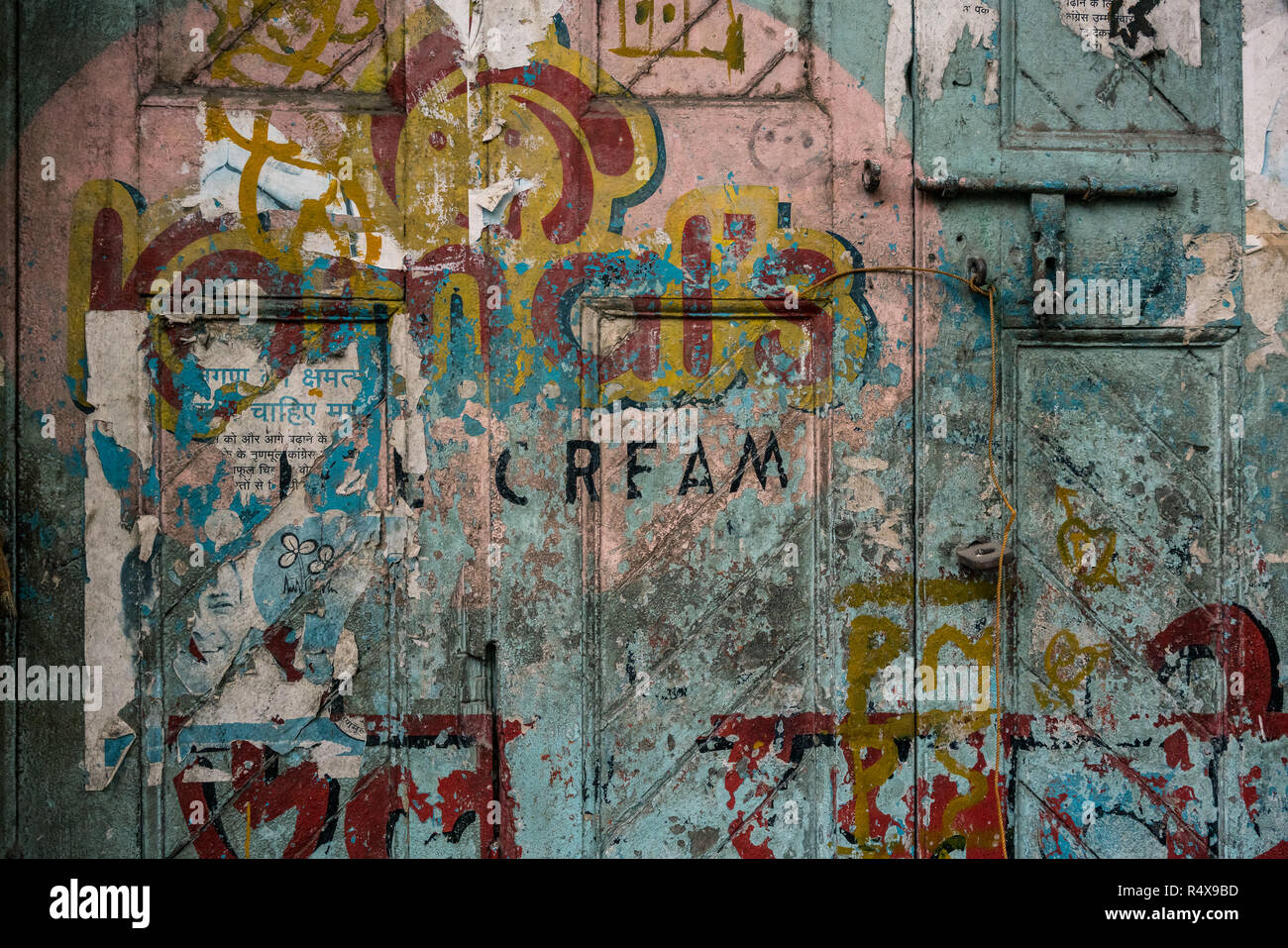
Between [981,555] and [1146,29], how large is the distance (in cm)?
182

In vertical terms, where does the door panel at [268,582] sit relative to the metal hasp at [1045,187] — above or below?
below

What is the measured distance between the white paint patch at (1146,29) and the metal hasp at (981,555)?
166cm

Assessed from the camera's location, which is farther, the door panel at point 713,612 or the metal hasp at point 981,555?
the door panel at point 713,612

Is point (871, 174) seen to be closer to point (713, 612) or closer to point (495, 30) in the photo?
point (495, 30)

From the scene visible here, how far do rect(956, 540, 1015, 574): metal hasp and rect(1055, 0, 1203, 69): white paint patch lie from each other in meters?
1.66

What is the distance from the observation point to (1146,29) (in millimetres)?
2785

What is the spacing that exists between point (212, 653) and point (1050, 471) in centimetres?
280

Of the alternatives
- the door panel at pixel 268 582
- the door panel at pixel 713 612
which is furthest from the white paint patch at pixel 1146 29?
the door panel at pixel 268 582

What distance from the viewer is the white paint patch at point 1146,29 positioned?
2.78 metres

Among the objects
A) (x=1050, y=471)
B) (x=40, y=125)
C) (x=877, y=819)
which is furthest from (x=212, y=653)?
(x=1050, y=471)

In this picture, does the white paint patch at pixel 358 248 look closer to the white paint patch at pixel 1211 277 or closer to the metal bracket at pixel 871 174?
the metal bracket at pixel 871 174

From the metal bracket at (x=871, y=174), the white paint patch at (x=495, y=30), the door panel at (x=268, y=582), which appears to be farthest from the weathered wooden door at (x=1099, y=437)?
the door panel at (x=268, y=582)

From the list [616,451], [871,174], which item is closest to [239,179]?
[616,451]

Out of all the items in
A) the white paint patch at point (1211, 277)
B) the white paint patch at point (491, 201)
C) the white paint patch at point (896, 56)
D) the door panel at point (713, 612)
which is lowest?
the door panel at point (713, 612)
